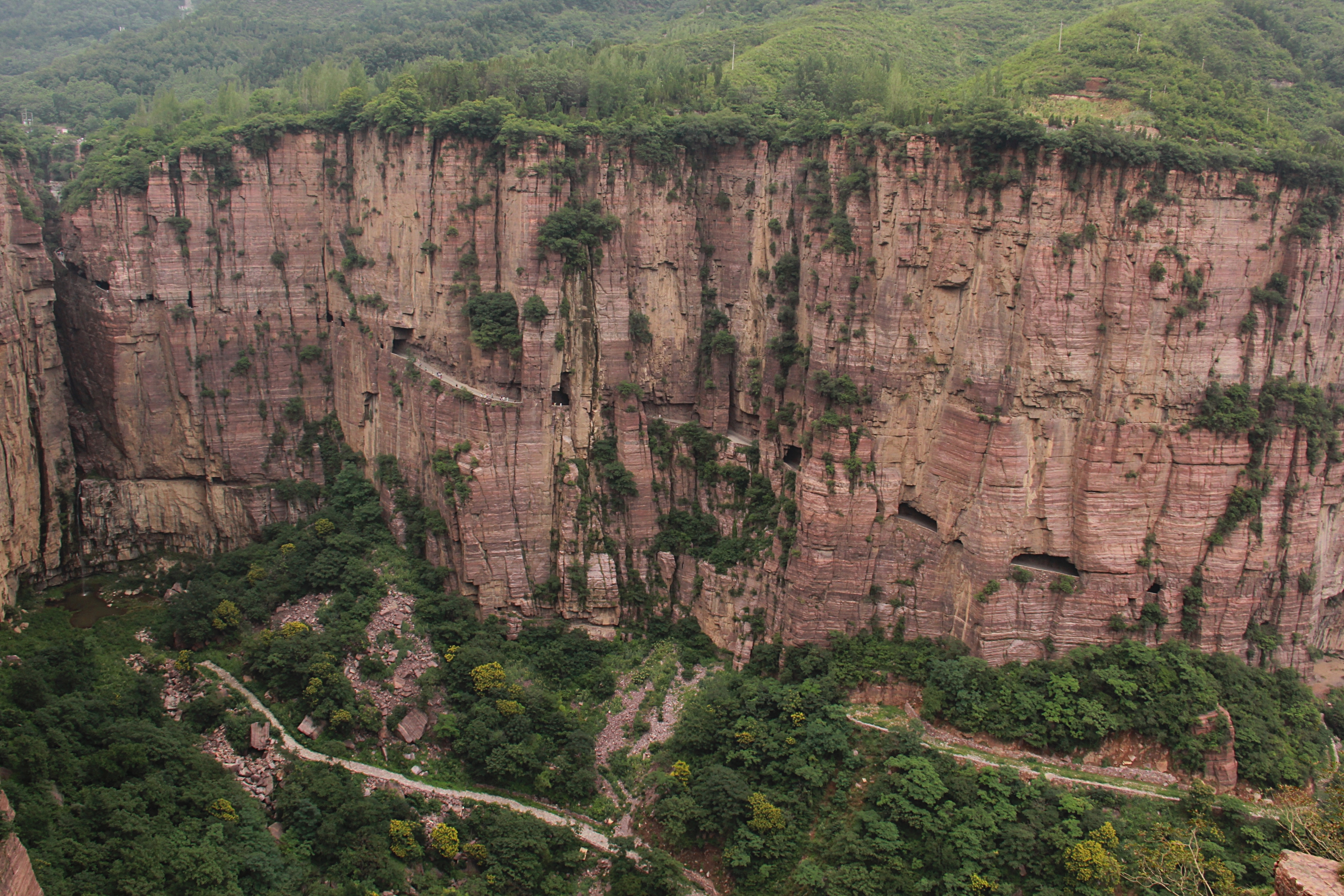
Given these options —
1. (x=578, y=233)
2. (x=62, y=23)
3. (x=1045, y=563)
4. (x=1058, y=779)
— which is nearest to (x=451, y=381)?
(x=578, y=233)

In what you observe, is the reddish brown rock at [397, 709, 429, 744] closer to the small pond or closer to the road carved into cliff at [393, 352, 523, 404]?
the road carved into cliff at [393, 352, 523, 404]

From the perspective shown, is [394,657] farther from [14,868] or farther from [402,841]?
[14,868]

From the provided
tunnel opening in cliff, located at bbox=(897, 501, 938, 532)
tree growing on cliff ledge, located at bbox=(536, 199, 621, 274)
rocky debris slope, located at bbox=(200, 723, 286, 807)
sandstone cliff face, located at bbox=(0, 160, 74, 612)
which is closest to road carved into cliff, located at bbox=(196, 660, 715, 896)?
rocky debris slope, located at bbox=(200, 723, 286, 807)

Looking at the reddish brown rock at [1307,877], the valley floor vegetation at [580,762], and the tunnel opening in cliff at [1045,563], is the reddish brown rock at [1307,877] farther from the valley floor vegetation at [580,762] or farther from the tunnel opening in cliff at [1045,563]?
the tunnel opening in cliff at [1045,563]

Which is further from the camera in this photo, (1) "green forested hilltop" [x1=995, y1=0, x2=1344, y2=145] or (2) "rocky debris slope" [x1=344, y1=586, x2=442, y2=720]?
(1) "green forested hilltop" [x1=995, y1=0, x2=1344, y2=145]

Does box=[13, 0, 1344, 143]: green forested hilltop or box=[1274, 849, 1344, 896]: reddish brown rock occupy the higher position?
box=[13, 0, 1344, 143]: green forested hilltop

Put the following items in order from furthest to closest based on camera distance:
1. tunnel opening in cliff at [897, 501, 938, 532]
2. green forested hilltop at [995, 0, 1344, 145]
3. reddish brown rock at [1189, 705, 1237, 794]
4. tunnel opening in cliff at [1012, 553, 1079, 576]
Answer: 1. green forested hilltop at [995, 0, 1344, 145]
2. tunnel opening in cliff at [897, 501, 938, 532]
3. tunnel opening in cliff at [1012, 553, 1079, 576]
4. reddish brown rock at [1189, 705, 1237, 794]

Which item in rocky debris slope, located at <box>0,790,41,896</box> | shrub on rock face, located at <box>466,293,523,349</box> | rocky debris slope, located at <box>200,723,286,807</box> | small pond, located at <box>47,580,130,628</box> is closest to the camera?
rocky debris slope, located at <box>0,790,41,896</box>

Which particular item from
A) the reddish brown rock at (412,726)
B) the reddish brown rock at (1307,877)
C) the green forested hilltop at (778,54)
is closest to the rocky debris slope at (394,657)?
the reddish brown rock at (412,726)
